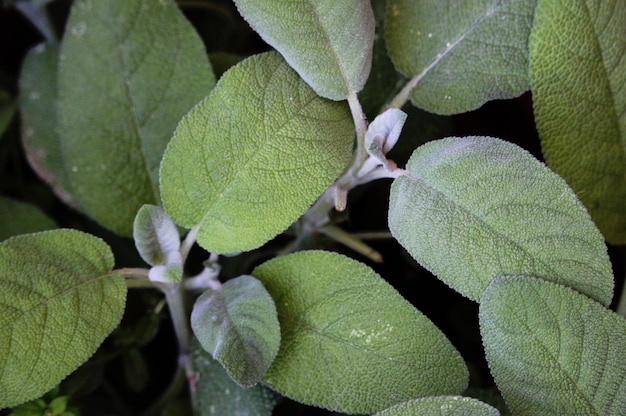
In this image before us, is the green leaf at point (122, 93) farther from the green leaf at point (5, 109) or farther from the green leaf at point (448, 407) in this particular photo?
the green leaf at point (448, 407)

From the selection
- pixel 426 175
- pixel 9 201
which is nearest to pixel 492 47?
pixel 426 175

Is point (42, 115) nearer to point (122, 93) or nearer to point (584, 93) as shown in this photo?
point (122, 93)

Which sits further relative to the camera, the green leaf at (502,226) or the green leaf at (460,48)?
the green leaf at (460,48)

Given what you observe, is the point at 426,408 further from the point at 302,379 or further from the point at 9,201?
the point at 9,201

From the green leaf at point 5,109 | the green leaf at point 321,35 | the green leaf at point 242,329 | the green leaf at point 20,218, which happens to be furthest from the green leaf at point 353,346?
the green leaf at point 5,109

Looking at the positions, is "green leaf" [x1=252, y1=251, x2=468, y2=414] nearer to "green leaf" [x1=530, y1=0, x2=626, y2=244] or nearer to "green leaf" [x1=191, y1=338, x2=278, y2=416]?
"green leaf" [x1=191, y1=338, x2=278, y2=416]

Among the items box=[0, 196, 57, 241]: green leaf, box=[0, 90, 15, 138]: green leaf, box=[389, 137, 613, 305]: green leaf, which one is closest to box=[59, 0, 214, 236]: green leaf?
box=[0, 196, 57, 241]: green leaf

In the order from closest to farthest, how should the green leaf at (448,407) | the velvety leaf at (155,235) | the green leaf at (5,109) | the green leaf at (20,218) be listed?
the green leaf at (448,407) → the velvety leaf at (155,235) → the green leaf at (20,218) → the green leaf at (5,109)
